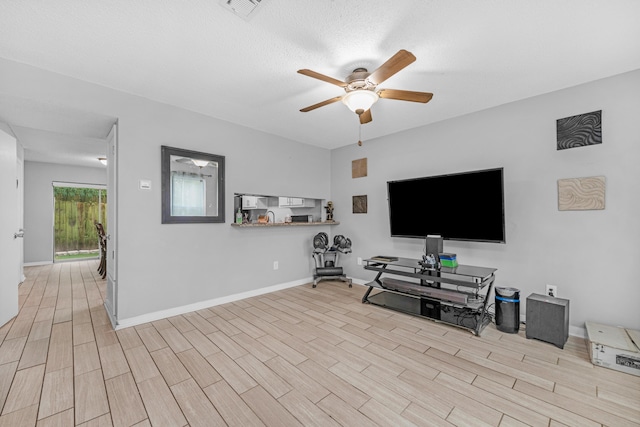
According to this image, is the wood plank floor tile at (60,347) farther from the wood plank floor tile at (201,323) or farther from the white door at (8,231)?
the wood plank floor tile at (201,323)

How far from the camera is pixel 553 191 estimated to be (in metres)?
2.57

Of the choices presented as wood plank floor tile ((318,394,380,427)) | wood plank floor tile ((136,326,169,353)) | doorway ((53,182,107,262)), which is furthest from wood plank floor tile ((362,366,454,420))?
doorway ((53,182,107,262))

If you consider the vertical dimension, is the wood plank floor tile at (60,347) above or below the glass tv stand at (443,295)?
below

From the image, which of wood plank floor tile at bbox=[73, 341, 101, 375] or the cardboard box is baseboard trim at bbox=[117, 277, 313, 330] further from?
the cardboard box

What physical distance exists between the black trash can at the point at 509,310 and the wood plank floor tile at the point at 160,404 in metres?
2.74

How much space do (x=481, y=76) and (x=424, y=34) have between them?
0.89 m

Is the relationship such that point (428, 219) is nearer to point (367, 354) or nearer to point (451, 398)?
point (367, 354)

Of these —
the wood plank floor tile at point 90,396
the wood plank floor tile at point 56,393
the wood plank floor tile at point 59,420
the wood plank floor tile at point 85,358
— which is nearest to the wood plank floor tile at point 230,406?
the wood plank floor tile at point 90,396

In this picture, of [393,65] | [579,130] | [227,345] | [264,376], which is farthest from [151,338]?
[579,130]

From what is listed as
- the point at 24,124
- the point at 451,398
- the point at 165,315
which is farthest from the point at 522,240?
the point at 24,124

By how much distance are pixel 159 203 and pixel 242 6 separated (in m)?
2.14

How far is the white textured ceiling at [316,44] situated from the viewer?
1.56m

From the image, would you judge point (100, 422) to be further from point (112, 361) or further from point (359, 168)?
point (359, 168)

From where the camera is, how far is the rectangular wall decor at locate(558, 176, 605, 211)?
233 cm
